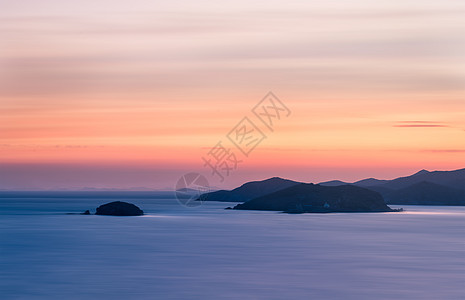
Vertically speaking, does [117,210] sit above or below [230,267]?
above

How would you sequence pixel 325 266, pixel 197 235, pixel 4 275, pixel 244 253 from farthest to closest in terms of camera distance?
pixel 197 235 → pixel 244 253 → pixel 325 266 → pixel 4 275

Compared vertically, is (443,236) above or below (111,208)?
below

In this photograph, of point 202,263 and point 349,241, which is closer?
point 202,263

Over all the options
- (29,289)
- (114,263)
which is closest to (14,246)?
(114,263)

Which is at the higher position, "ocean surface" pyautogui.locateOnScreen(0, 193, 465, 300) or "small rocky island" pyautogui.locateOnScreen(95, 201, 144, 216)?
"small rocky island" pyautogui.locateOnScreen(95, 201, 144, 216)

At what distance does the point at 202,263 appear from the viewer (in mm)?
66438

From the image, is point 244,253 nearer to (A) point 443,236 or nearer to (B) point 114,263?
(B) point 114,263

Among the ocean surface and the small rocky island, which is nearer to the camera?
the ocean surface

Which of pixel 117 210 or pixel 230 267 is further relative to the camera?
pixel 117 210

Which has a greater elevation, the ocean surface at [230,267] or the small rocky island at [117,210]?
the small rocky island at [117,210]

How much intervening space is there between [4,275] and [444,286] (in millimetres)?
A: 35663

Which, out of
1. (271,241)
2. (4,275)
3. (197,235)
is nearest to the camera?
(4,275)

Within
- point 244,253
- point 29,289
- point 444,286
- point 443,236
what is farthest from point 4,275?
point 443,236

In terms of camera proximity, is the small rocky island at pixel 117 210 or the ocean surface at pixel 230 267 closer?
the ocean surface at pixel 230 267
